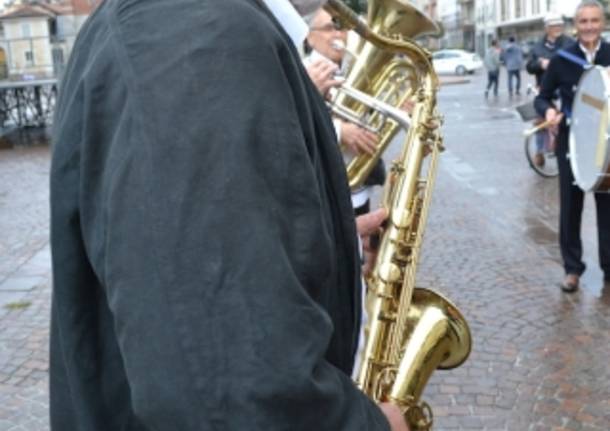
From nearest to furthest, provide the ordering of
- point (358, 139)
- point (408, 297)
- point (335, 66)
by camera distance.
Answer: point (408, 297)
point (335, 66)
point (358, 139)

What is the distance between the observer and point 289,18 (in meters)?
1.12

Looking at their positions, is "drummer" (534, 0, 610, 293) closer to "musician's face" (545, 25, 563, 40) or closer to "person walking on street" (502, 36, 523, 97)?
"musician's face" (545, 25, 563, 40)

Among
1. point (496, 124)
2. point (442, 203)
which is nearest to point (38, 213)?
point (442, 203)

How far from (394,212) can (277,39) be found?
133 centimetres

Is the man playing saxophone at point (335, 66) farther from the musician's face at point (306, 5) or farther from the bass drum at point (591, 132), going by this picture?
the musician's face at point (306, 5)

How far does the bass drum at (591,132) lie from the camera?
4.61m

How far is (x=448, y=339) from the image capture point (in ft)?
6.64

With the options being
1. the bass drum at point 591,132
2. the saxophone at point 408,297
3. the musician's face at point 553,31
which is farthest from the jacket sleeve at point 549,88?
the musician's face at point 553,31

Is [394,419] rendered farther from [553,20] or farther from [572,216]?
[553,20]

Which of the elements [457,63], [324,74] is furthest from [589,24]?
[457,63]

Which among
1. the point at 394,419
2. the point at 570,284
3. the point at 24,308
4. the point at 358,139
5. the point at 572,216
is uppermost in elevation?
the point at 394,419

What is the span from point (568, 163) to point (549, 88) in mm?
571

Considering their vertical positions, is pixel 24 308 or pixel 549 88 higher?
pixel 549 88

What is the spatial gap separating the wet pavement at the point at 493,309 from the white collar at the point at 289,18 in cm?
284
